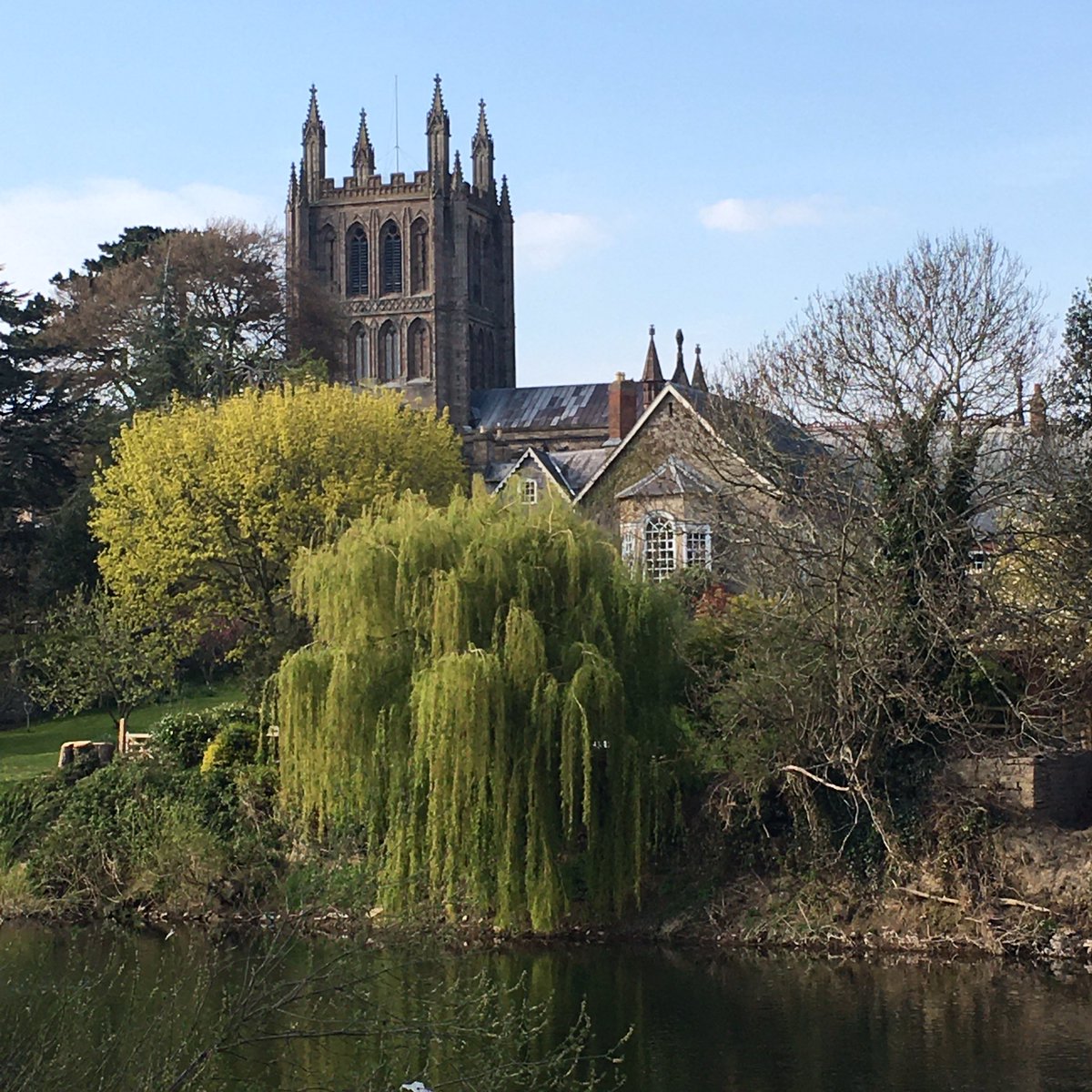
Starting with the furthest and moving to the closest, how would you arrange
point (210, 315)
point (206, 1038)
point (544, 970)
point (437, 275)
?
point (437, 275) → point (210, 315) → point (544, 970) → point (206, 1038)

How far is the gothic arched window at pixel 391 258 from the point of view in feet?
318

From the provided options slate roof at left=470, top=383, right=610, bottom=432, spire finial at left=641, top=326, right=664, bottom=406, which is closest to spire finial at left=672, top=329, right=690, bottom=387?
spire finial at left=641, top=326, right=664, bottom=406

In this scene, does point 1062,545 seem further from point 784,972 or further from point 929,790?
point 784,972

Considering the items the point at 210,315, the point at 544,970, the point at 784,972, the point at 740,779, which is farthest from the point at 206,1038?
the point at 210,315

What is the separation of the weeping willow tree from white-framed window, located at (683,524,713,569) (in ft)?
24.5

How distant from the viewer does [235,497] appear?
43.4 metres

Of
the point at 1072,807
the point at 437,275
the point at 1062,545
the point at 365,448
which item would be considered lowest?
the point at 1072,807

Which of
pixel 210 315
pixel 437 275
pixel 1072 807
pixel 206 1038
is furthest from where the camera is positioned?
pixel 437 275

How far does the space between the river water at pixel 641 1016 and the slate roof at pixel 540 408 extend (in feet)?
204

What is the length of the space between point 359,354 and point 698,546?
5894cm

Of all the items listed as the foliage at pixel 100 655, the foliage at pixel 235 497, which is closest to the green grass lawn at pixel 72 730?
the foliage at pixel 100 655

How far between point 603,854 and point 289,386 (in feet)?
73.6

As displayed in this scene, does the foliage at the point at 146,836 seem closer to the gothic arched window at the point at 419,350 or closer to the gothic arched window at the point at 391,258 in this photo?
the gothic arched window at the point at 419,350

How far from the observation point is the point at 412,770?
2664cm
